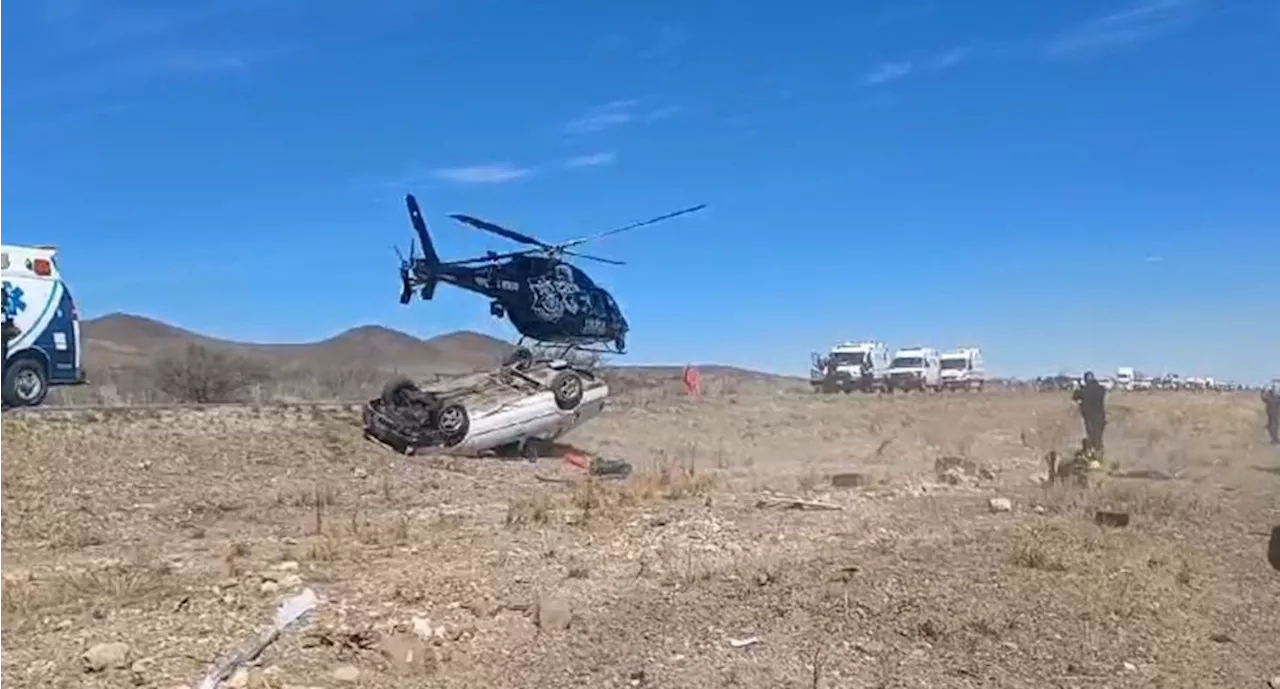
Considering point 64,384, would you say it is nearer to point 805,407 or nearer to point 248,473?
point 248,473

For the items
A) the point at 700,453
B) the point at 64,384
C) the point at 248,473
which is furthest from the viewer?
the point at 700,453

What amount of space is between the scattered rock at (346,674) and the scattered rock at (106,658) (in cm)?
138

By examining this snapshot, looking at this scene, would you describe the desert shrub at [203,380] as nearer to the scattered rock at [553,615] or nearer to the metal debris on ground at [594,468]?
the metal debris on ground at [594,468]

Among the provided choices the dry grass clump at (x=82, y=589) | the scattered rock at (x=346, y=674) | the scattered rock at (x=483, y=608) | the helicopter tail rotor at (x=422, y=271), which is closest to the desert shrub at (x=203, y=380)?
the helicopter tail rotor at (x=422, y=271)

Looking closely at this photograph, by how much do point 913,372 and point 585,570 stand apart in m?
44.4

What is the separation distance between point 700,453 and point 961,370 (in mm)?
33150

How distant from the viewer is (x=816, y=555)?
41.4 feet

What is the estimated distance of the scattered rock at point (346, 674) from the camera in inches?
331

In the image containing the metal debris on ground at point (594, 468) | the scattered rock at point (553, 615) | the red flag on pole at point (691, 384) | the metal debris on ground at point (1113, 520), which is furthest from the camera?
the red flag on pole at point (691, 384)

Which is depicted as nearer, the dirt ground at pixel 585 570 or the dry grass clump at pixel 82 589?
the dirt ground at pixel 585 570

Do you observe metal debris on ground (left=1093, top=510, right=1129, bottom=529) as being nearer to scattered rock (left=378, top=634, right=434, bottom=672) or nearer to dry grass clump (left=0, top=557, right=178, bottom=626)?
scattered rock (left=378, top=634, right=434, bottom=672)

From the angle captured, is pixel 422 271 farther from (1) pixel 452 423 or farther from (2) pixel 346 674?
(2) pixel 346 674

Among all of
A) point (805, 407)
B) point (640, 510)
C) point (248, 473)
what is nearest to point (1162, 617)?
point (640, 510)

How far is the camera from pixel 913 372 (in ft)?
179
